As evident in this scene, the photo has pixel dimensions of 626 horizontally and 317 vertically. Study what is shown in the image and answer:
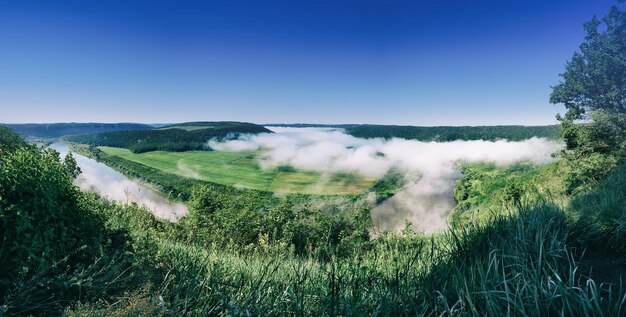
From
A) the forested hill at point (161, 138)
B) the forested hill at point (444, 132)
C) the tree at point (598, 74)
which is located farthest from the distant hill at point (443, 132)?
the tree at point (598, 74)

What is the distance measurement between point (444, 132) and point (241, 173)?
269ft

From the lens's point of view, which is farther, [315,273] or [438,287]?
[315,273]

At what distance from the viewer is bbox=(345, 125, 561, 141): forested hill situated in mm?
109688

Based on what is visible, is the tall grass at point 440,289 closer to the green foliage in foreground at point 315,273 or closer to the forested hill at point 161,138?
the green foliage in foreground at point 315,273

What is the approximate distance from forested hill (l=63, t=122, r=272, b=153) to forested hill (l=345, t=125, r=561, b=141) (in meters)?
52.1

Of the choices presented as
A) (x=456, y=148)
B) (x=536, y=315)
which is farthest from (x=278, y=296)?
(x=456, y=148)

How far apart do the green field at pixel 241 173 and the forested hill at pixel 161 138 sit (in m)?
2.17

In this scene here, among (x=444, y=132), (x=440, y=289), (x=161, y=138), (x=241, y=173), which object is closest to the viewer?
(x=440, y=289)

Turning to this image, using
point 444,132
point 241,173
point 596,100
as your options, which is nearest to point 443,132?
point 444,132

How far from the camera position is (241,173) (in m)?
124

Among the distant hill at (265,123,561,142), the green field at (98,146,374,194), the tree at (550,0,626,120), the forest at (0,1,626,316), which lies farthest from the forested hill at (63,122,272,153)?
the forest at (0,1,626,316)

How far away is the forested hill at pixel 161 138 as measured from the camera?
116438mm

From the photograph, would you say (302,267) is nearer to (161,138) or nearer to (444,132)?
(161,138)

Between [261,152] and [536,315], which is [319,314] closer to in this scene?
[536,315]
